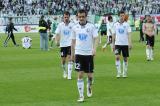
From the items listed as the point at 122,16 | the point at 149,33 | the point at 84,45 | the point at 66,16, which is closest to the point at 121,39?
the point at 122,16

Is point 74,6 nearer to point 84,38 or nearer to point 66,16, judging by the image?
point 66,16

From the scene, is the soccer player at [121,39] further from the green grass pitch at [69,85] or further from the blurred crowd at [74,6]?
the blurred crowd at [74,6]

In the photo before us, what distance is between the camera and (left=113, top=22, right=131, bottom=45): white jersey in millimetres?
19016

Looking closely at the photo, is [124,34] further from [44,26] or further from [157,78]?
[44,26]

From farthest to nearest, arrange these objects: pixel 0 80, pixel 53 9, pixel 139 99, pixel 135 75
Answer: pixel 53 9
pixel 135 75
pixel 0 80
pixel 139 99

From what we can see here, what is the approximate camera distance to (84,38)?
14.1 metres

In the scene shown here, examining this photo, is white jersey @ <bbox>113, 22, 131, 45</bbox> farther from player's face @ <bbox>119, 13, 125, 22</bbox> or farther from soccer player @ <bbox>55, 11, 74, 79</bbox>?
soccer player @ <bbox>55, 11, 74, 79</bbox>

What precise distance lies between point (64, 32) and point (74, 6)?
54.1m

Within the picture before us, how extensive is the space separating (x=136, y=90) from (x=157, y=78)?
313cm

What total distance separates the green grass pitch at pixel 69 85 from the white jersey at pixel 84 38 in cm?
140

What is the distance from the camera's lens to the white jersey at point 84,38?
1405cm

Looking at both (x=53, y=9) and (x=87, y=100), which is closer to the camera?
(x=87, y=100)

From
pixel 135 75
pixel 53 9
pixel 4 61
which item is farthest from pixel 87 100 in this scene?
pixel 53 9

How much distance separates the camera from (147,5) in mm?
73188
